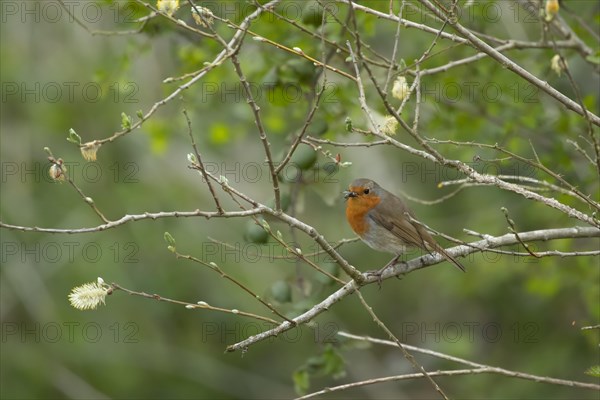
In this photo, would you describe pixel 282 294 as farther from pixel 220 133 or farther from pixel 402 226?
pixel 220 133

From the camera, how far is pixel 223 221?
9.96 m

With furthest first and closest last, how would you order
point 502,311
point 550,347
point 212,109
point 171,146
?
point 171,146 → point 502,311 → point 212,109 → point 550,347

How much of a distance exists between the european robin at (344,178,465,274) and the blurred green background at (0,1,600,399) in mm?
463

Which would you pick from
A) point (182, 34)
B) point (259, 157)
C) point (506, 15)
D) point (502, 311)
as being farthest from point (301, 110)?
point (259, 157)

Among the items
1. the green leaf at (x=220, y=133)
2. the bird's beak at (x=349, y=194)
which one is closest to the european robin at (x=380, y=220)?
the bird's beak at (x=349, y=194)

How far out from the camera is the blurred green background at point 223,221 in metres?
6.45

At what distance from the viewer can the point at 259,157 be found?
34.2 feet

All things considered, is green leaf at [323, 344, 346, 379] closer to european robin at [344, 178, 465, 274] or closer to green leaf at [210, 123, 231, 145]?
european robin at [344, 178, 465, 274]

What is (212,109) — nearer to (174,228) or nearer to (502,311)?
(174,228)

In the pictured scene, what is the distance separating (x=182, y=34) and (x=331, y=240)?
11.5ft

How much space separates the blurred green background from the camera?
21.1ft

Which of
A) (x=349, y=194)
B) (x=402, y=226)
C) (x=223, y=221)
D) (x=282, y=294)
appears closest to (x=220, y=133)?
(x=349, y=194)

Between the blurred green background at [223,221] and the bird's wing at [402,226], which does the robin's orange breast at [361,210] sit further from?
the blurred green background at [223,221]

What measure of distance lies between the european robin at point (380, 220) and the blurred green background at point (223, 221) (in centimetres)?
46
